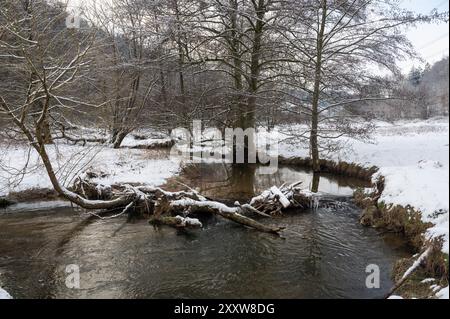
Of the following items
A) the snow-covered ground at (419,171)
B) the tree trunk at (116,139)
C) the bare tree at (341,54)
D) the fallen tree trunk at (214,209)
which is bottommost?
the fallen tree trunk at (214,209)

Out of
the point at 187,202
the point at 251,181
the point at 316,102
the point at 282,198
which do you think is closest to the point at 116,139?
the point at 251,181

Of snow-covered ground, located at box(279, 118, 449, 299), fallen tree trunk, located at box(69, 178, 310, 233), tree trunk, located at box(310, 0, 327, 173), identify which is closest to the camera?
snow-covered ground, located at box(279, 118, 449, 299)

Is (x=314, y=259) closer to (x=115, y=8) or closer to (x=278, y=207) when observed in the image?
(x=278, y=207)

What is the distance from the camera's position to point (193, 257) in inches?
246

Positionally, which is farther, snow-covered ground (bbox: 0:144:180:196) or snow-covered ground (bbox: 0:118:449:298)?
snow-covered ground (bbox: 0:144:180:196)

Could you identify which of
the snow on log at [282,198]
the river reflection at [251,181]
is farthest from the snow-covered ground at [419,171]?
the snow on log at [282,198]

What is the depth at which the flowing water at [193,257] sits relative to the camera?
17.0 ft

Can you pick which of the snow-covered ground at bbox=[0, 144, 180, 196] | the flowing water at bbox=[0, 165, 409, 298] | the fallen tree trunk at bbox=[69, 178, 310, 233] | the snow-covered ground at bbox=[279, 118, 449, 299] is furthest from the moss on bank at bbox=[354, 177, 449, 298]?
the snow-covered ground at bbox=[0, 144, 180, 196]

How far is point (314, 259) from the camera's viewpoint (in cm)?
612

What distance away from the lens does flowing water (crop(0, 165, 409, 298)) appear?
518 centimetres

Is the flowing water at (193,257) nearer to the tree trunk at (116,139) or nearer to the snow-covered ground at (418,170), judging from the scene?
the snow-covered ground at (418,170)

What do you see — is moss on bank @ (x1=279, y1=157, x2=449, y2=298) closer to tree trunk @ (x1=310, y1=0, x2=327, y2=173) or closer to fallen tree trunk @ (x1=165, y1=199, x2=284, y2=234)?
tree trunk @ (x1=310, y1=0, x2=327, y2=173)

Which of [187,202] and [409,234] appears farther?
[187,202]

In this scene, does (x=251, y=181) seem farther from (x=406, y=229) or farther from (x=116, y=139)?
(x=116, y=139)
